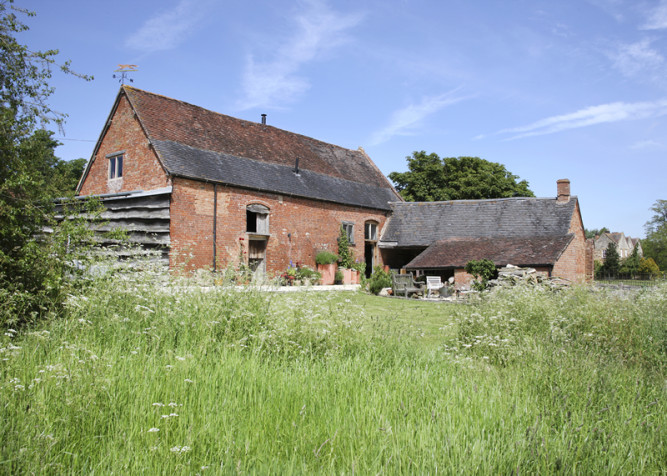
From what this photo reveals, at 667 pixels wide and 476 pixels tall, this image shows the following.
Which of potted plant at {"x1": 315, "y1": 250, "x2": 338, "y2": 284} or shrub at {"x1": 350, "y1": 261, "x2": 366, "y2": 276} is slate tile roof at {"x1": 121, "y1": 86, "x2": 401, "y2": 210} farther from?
shrub at {"x1": 350, "y1": 261, "x2": 366, "y2": 276}

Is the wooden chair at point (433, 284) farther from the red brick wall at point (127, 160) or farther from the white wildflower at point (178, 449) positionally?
the white wildflower at point (178, 449)

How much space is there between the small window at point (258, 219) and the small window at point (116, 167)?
568 cm

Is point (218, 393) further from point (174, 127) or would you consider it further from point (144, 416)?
point (174, 127)

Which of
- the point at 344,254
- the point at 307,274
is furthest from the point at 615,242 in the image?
the point at 307,274

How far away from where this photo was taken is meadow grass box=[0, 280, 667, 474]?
123 inches

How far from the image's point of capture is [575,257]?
2500 centimetres

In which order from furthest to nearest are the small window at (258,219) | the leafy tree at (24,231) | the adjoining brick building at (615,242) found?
the adjoining brick building at (615,242)
the small window at (258,219)
the leafy tree at (24,231)

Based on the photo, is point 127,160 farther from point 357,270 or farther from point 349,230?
point 357,270

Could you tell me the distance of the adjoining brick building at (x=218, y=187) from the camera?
18.5 meters

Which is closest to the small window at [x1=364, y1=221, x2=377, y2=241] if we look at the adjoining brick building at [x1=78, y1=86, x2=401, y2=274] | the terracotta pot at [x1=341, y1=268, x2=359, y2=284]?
the adjoining brick building at [x1=78, y1=86, x2=401, y2=274]

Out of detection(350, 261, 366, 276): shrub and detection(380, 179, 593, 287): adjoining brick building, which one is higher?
detection(380, 179, 593, 287): adjoining brick building

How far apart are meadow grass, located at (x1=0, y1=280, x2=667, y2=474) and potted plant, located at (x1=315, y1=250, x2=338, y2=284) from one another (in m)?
16.2

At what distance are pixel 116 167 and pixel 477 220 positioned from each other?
18.2m

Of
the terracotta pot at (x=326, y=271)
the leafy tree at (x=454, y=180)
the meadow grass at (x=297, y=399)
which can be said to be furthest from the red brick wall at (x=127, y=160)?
the leafy tree at (x=454, y=180)
